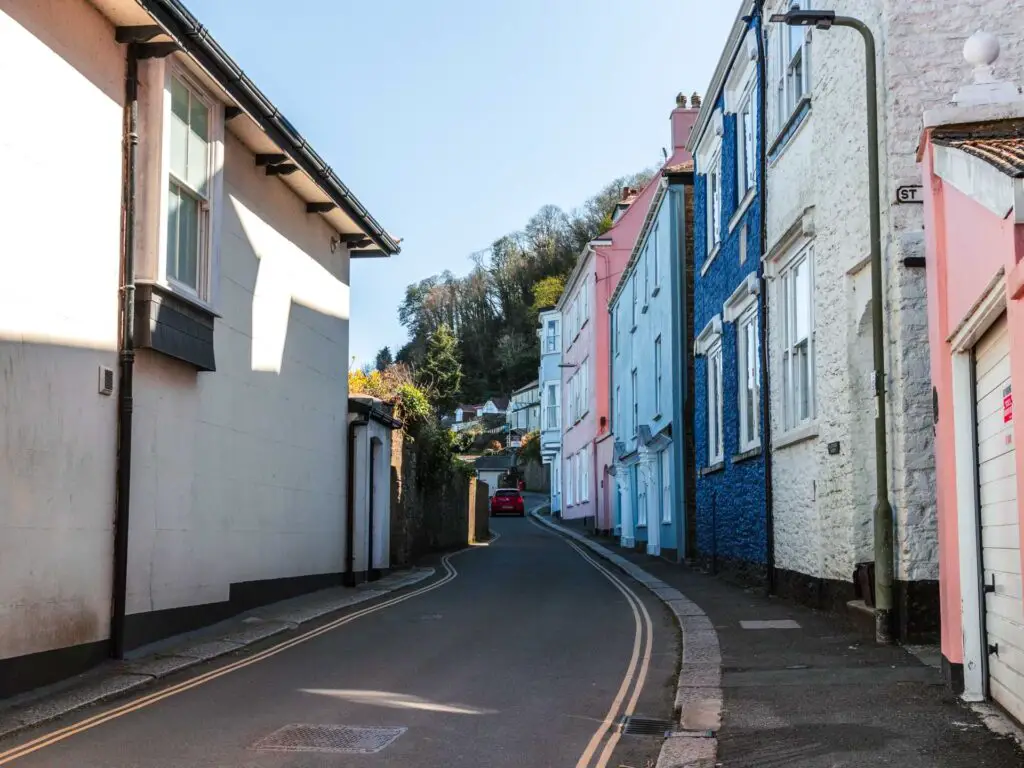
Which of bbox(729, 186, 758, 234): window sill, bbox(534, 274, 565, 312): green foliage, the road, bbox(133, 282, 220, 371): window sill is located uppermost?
bbox(534, 274, 565, 312): green foliage

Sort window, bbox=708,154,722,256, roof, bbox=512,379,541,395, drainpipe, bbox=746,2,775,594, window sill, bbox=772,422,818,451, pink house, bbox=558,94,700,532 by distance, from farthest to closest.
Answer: roof, bbox=512,379,541,395
pink house, bbox=558,94,700,532
window, bbox=708,154,722,256
drainpipe, bbox=746,2,775,594
window sill, bbox=772,422,818,451

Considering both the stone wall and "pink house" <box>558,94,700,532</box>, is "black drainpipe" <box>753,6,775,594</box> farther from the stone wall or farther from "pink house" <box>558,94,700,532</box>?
"pink house" <box>558,94,700,532</box>

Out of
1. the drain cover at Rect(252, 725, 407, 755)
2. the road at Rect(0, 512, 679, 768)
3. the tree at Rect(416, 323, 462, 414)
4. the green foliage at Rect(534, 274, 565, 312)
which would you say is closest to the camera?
the road at Rect(0, 512, 679, 768)

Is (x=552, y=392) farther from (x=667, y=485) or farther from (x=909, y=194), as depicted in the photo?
(x=909, y=194)

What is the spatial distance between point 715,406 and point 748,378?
306 centimetres

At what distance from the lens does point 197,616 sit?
1234 centimetres

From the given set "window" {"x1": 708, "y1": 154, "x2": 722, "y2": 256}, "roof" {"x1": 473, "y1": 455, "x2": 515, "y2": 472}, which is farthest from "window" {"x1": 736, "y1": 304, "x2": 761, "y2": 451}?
"roof" {"x1": 473, "y1": 455, "x2": 515, "y2": 472}

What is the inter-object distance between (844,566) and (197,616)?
7.04 meters

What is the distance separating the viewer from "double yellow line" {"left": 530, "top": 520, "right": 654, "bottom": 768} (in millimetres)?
6961

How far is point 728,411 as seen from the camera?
1909 centimetres

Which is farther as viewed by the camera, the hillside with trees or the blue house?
the hillside with trees

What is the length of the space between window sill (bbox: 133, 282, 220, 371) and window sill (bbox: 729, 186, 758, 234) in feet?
26.7

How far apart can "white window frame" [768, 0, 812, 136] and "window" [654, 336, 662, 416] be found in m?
10.8

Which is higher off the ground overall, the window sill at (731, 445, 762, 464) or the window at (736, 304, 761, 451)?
the window at (736, 304, 761, 451)
